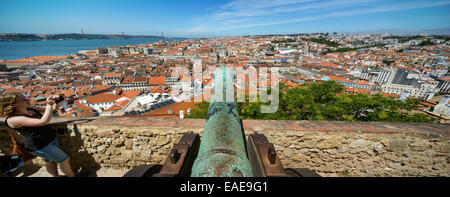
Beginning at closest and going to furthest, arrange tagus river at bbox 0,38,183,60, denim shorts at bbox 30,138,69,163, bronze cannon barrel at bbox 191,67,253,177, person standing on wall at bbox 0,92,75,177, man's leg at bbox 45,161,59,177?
bronze cannon barrel at bbox 191,67,253,177 → person standing on wall at bbox 0,92,75,177 → denim shorts at bbox 30,138,69,163 → man's leg at bbox 45,161,59,177 → tagus river at bbox 0,38,183,60

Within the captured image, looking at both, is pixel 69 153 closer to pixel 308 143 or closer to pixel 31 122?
pixel 31 122

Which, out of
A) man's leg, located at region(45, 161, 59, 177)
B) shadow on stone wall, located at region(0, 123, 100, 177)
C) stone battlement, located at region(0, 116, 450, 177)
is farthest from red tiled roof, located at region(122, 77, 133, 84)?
man's leg, located at region(45, 161, 59, 177)

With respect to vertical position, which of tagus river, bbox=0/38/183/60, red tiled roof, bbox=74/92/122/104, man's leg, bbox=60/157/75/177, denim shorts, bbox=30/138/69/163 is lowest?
red tiled roof, bbox=74/92/122/104

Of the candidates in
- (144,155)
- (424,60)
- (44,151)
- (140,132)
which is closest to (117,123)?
(140,132)

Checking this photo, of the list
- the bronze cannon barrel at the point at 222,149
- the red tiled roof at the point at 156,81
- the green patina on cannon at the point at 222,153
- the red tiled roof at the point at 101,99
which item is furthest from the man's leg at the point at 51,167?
the red tiled roof at the point at 156,81

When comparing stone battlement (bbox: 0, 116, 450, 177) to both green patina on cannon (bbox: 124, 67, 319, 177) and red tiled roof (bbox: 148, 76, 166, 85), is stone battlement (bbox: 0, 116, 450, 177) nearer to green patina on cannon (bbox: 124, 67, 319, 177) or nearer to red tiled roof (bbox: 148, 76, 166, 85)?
green patina on cannon (bbox: 124, 67, 319, 177)
